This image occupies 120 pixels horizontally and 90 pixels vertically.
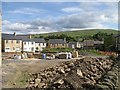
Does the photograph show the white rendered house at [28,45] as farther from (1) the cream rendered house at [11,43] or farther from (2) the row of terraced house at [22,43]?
(1) the cream rendered house at [11,43]

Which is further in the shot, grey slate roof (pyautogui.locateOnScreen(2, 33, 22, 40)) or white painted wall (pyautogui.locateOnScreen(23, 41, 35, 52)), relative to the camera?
white painted wall (pyautogui.locateOnScreen(23, 41, 35, 52))

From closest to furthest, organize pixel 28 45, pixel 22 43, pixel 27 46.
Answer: pixel 22 43 < pixel 27 46 < pixel 28 45

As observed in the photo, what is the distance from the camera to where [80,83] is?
17484 millimetres

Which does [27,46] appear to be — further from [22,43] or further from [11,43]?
[11,43]

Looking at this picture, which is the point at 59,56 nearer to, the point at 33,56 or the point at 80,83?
the point at 33,56

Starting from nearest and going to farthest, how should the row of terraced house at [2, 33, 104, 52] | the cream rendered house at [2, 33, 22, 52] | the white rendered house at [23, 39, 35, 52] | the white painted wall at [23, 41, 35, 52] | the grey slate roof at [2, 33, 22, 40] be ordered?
the cream rendered house at [2, 33, 22, 52]
the grey slate roof at [2, 33, 22, 40]
the row of terraced house at [2, 33, 104, 52]
the white painted wall at [23, 41, 35, 52]
the white rendered house at [23, 39, 35, 52]

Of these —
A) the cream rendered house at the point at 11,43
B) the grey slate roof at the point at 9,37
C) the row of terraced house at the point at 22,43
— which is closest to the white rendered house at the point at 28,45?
the row of terraced house at the point at 22,43

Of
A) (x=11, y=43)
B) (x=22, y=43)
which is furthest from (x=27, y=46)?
(x=11, y=43)

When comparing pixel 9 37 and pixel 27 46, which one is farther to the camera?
pixel 27 46

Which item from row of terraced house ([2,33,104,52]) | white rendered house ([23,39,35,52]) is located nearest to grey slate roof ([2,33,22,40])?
row of terraced house ([2,33,104,52])

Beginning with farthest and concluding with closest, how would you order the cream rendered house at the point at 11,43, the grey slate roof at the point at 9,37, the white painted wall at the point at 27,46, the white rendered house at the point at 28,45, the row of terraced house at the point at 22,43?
1. the white rendered house at the point at 28,45
2. the white painted wall at the point at 27,46
3. the row of terraced house at the point at 22,43
4. the grey slate roof at the point at 9,37
5. the cream rendered house at the point at 11,43

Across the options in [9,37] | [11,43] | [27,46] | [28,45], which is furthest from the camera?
[28,45]

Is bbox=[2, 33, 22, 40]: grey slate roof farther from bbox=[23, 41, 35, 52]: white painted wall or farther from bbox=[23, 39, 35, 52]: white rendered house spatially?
bbox=[23, 39, 35, 52]: white rendered house

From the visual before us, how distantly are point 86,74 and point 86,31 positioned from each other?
5799 inches
